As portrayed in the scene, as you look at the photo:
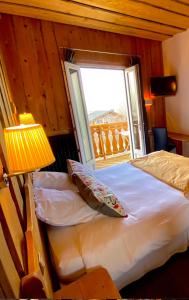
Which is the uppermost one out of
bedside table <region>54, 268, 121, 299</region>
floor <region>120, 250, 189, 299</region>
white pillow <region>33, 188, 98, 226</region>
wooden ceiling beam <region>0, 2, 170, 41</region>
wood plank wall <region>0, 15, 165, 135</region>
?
wooden ceiling beam <region>0, 2, 170, 41</region>

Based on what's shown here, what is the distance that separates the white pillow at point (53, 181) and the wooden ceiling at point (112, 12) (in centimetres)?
209

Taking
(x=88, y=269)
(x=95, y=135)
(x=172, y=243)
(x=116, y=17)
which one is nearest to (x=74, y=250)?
(x=88, y=269)

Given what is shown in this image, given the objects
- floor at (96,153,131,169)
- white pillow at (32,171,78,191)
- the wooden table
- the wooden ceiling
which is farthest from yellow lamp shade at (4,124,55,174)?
floor at (96,153,131,169)

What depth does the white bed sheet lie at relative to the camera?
1147 millimetres

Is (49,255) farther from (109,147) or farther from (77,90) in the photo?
(109,147)

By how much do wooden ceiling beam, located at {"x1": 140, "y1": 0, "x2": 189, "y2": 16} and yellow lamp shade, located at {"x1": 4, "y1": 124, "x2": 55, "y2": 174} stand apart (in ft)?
8.72

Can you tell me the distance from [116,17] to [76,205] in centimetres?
277

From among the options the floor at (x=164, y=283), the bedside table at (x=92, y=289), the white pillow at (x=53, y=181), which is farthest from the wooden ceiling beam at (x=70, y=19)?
the floor at (x=164, y=283)

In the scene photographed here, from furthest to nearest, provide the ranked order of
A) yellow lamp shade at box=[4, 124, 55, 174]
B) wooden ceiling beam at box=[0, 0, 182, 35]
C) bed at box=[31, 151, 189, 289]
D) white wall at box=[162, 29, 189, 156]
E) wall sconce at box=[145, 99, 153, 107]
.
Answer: wall sconce at box=[145, 99, 153, 107] < white wall at box=[162, 29, 189, 156] < wooden ceiling beam at box=[0, 0, 182, 35] < bed at box=[31, 151, 189, 289] < yellow lamp shade at box=[4, 124, 55, 174]

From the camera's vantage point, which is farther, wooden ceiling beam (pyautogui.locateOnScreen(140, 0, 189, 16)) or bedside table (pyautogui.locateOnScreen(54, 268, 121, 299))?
→ wooden ceiling beam (pyautogui.locateOnScreen(140, 0, 189, 16))

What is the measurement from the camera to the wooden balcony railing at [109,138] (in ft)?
16.1

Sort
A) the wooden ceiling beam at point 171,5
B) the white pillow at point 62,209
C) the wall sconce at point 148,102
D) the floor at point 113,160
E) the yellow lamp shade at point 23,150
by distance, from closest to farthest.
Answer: the yellow lamp shade at point 23,150 → the white pillow at point 62,209 → the wooden ceiling beam at point 171,5 → the wall sconce at point 148,102 → the floor at point 113,160

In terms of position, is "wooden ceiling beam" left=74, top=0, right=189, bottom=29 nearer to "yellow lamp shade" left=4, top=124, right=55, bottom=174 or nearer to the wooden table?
the wooden table

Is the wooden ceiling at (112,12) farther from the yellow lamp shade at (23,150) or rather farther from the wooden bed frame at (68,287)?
the wooden bed frame at (68,287)
